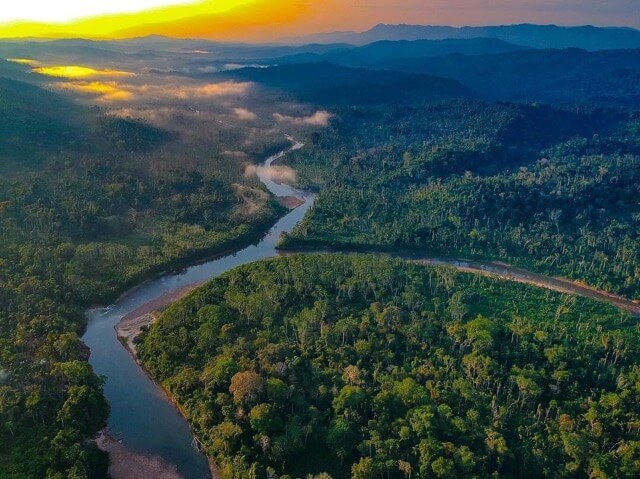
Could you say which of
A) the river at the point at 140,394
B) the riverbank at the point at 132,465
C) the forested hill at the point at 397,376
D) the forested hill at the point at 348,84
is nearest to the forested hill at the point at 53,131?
the river at the point at 140,394

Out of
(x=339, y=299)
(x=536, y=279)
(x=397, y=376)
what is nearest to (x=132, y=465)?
(x=397, y=376)

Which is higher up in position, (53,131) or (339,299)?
(53,131)

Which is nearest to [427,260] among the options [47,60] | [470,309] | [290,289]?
[470,309]

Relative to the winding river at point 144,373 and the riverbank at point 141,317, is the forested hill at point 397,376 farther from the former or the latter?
the riverbank at point 141,317

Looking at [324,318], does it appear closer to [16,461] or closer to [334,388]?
[334,388]

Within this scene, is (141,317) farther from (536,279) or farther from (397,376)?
(536,279)
